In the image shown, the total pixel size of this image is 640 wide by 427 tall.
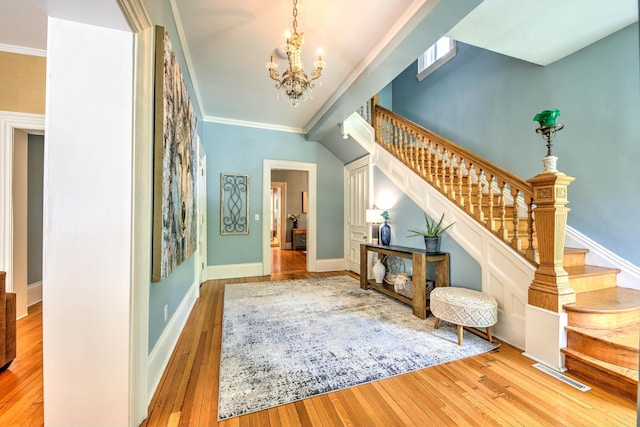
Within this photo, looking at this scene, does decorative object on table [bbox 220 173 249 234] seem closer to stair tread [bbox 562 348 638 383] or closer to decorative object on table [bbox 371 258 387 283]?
decorative object on table [bbox 371 258 387 283]

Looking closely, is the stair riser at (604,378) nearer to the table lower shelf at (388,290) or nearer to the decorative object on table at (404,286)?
the table lower shelf at (388,290)

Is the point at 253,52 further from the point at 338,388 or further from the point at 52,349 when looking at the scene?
the point at 338,388

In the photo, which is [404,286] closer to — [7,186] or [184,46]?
[184,46]

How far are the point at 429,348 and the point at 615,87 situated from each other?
302 cm

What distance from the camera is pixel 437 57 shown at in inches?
181

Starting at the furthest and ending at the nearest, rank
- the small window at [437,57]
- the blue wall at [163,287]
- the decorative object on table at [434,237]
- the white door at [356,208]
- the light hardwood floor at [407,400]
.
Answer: the white door at [356,208] → the small window at [437,57] → the decorative object on table at [434,237] → the blue wall at [163,287] → the light hardwood floor at [407,400]

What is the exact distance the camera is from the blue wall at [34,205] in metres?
2.93

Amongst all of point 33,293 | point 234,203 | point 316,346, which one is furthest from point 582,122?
point 33,293

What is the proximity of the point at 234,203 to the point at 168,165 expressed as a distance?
2.83 m

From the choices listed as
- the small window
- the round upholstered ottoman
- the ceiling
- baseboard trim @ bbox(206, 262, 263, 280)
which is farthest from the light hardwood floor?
the small window

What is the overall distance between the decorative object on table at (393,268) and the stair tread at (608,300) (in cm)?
181

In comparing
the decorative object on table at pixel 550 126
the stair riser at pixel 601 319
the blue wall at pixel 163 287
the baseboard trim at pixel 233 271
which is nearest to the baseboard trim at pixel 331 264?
the baseboard trim at pixel 233 271

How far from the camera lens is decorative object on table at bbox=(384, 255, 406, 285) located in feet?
11.8

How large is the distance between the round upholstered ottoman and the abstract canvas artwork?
89.2 inches
